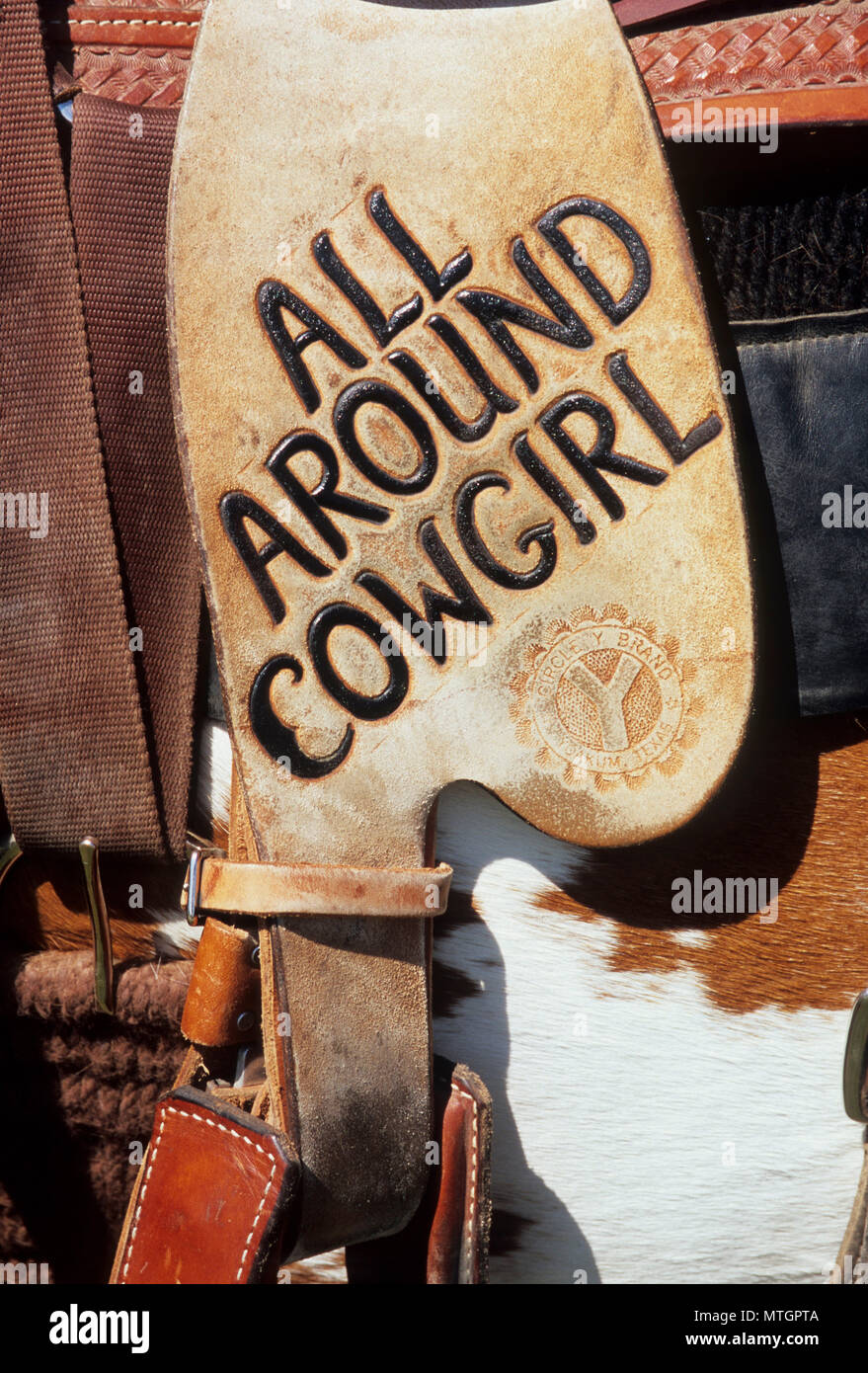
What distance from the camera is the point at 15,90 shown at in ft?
2.62

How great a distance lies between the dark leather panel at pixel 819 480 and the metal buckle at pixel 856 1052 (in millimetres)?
288

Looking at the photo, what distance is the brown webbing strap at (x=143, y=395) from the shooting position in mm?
806

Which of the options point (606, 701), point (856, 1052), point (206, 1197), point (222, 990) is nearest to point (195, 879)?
point (222, 990)

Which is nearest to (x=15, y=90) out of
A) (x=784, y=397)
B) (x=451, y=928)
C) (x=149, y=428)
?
(x=149, y=428)

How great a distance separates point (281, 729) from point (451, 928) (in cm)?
Answer: 26

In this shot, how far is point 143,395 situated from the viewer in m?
0.84

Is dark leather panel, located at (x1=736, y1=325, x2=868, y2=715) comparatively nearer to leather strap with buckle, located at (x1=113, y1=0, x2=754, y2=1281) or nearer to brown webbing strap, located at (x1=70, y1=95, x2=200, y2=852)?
leather strap with buckle, located at (x1=113, y1=0, x2=754, y2=1281)

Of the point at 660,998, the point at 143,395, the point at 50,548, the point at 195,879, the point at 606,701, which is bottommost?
the point at 660,998

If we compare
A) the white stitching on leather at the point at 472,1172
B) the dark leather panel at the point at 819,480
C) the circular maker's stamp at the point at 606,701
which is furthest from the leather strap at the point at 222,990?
the dark leather panel at the point at 819,480

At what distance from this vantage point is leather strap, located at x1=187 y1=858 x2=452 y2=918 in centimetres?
78

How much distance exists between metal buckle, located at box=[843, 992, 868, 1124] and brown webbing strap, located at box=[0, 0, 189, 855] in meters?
0.66

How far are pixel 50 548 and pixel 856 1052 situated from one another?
0.86m

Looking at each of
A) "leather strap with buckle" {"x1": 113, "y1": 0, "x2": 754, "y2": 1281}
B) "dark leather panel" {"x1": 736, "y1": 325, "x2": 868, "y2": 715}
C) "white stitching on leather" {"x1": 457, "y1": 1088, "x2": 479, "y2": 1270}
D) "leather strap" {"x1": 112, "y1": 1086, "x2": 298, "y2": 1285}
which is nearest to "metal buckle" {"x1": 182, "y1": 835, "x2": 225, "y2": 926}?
"leather strap with buckle" {"x1": 113, "y1": 0, "x2": 754, "y2": 1281}

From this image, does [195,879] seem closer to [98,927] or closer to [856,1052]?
[98,927]
